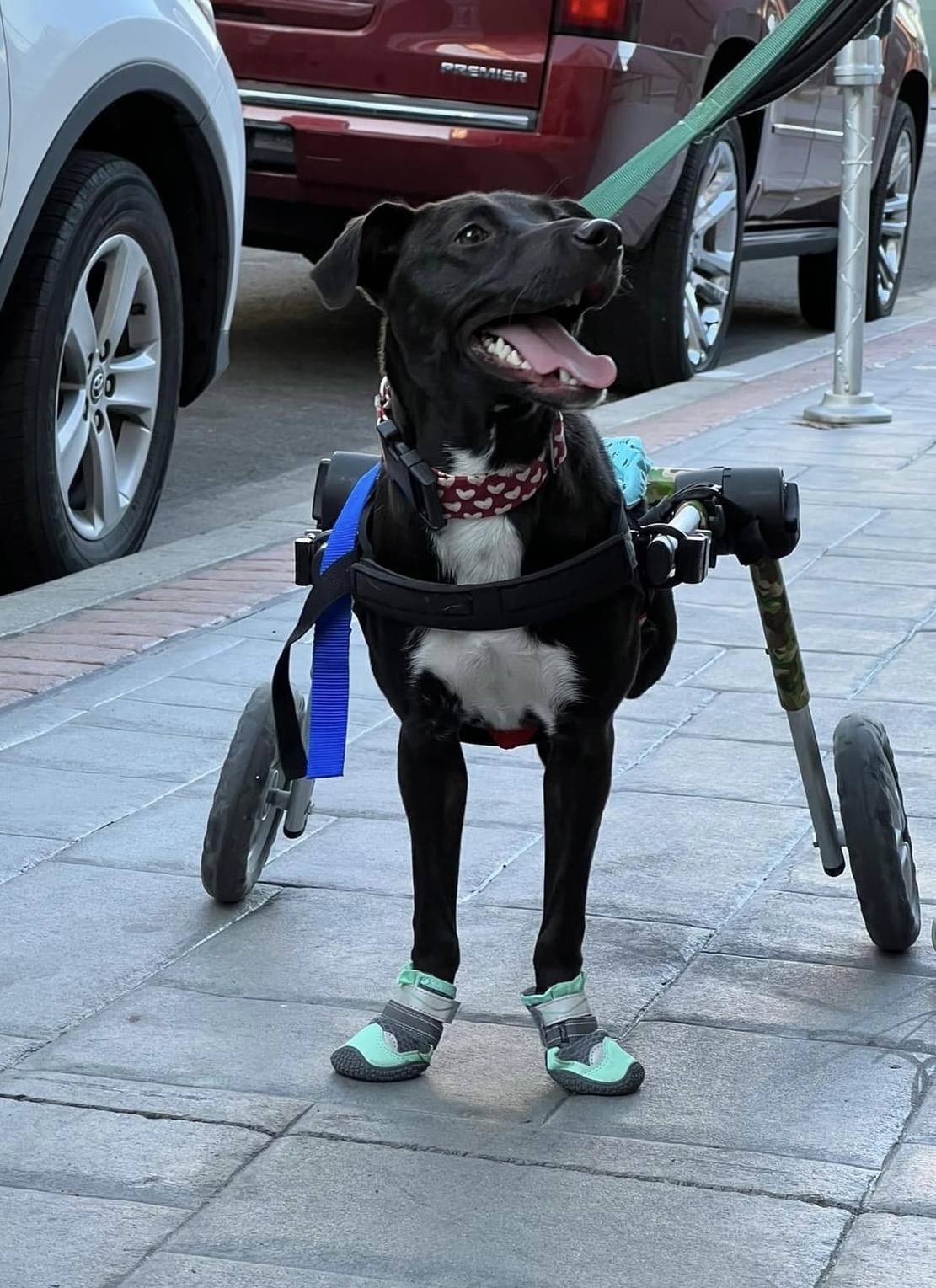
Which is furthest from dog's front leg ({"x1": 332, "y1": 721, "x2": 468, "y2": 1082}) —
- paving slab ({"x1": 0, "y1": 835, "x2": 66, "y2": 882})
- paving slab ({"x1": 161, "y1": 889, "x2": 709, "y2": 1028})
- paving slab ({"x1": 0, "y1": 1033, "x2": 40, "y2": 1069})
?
paving slab ({"x1": 0, "y1": 835, "x2": 66, "y2": 882})

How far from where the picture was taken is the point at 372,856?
3.80m

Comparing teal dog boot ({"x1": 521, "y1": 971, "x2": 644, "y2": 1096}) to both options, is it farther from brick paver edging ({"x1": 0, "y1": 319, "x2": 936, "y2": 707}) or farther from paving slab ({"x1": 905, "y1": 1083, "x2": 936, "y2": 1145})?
brick paver edging ({"x1": 0, "y1": 319, "x2": 936, "y2": 707})

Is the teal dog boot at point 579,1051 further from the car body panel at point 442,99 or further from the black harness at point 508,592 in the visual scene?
the car body panel at point 442,99

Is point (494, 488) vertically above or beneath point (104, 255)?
above

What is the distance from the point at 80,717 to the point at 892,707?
1745 mm

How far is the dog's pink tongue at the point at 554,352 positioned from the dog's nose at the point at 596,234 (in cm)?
13

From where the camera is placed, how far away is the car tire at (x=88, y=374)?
17.2 feet

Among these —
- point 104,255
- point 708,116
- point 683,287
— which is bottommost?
point 683,287

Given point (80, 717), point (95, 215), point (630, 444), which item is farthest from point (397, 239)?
point (95, 215)

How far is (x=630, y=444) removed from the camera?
331 centimetres

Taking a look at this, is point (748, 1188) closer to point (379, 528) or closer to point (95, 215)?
point (379, 528)

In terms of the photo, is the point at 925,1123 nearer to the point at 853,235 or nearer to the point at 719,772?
the point at 719,772

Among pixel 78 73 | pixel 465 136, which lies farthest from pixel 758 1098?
pixel 465 136

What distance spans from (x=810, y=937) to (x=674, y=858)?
0.38 meters
